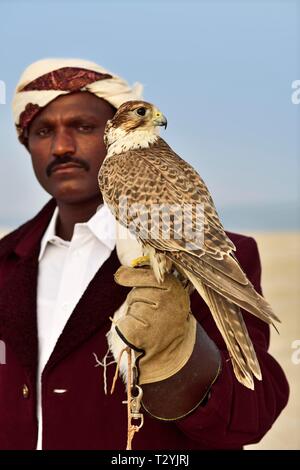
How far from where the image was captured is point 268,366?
251cm

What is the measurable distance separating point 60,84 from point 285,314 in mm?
9644

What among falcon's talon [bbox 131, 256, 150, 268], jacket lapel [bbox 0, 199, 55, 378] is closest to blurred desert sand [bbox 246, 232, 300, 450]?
jacket lapel [bbox 0, 199, 55, 378]

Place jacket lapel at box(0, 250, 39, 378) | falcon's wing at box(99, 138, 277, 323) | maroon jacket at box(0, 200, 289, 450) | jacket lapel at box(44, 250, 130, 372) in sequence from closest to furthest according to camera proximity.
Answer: falcon's wing at box(99, 138, 277, 323) → maroon jacket at box(0, 200, 289, 450) → jacket lapel at box(44, 250, 130, 372) → jacket lapel at box(0, 250, 39, 378)

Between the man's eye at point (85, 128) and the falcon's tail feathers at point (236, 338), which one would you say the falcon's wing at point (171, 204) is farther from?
the man's eye at point (85, 128)

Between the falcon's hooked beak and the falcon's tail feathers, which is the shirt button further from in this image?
the falcon's hooked beak

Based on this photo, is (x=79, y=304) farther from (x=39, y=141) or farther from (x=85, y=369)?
(x=39, y=141)

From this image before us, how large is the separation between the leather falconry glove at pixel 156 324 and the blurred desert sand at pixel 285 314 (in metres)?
4.24

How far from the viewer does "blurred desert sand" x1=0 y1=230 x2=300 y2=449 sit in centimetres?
641

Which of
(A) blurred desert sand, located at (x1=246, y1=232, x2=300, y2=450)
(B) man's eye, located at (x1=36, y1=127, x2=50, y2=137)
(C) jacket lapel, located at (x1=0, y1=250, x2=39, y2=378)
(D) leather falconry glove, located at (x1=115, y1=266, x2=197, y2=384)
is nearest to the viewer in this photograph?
(D) leather falconry glove, located at (x1=115, y1=266, x2=197, y2=384)

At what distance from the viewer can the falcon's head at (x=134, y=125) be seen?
2186 mm

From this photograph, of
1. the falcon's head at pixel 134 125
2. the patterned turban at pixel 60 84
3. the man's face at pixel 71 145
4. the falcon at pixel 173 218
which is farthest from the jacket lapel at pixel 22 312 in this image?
the falcon's head at pixel 134 125

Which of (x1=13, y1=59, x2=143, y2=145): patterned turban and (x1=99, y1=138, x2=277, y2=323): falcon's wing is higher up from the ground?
(x1=13, y1=59, x2=143, y2=145): patterned turban

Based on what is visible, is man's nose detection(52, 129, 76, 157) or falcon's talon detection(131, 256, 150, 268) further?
man's nose detection(52, 129, 76, 157)

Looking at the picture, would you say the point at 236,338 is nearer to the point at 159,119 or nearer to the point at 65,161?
the point at 159,119
